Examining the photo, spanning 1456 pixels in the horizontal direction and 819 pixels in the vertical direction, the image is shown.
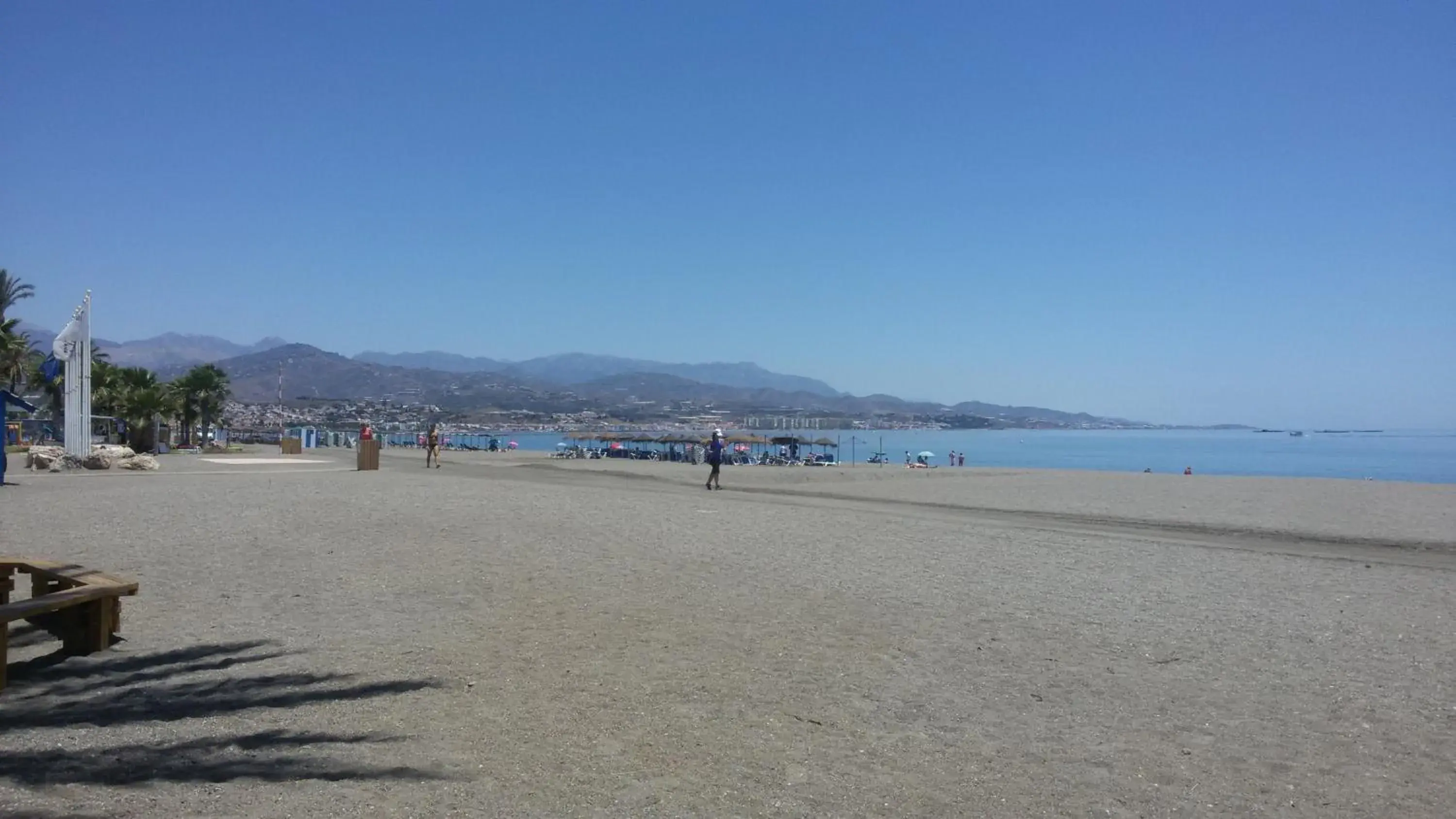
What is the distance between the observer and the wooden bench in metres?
5.95

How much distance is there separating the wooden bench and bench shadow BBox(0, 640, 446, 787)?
140 millimetres

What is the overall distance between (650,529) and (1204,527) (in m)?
9.37

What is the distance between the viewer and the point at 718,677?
253 inches

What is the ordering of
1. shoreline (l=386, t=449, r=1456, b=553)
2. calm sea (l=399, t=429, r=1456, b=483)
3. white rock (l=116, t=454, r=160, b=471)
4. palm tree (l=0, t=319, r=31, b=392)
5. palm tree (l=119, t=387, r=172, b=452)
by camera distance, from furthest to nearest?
calm sea (l=399, t=429, r=1456, b=483) < palm tree (l=119, t=387, r=172, b=452) < palm tree (l=0, t=319, r=31, b=392) < white rock (l=116, t=454, r=160, b=471) < shoreline (l=386, t=449, r=1456, b=553)

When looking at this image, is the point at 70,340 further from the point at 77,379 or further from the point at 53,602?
the point at 53,602

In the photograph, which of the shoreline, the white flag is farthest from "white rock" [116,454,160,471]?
the shoreline

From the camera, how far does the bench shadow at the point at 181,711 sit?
4594mm

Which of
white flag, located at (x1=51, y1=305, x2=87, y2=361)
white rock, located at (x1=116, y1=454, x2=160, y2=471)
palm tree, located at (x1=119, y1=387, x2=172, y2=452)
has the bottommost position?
white rock, located at (x1=116, y1=454, x2=160, y2=471)

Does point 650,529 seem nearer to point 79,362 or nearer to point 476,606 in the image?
point 476,606

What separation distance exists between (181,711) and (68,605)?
1.53 metres

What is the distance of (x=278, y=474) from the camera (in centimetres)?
2539

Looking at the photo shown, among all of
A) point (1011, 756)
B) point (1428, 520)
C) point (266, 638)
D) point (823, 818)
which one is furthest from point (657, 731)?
point (1428, 520)

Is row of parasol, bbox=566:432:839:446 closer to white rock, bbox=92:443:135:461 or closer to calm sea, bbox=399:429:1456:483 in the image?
calm sea, bbox=399:429:1456:483

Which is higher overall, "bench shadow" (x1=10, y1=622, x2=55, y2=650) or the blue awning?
the blue awning
